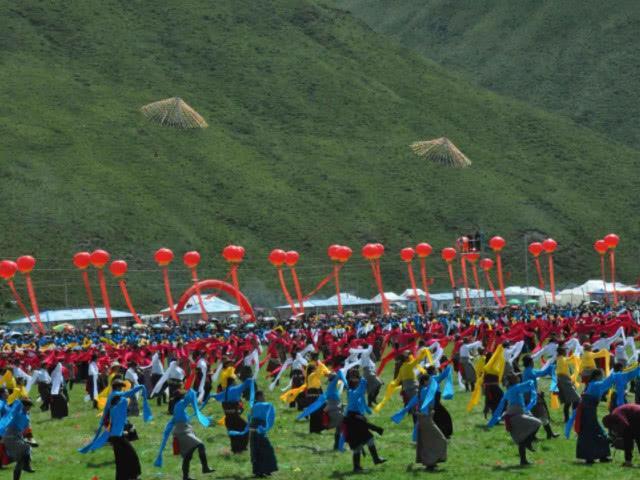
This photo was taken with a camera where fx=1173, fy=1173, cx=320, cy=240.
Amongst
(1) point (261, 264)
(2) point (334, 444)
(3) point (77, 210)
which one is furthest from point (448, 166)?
(2) point (334, 444)

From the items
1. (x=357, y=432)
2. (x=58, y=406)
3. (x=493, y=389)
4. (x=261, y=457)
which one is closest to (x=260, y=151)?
(x=58, y=406)

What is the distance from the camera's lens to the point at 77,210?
276 ft

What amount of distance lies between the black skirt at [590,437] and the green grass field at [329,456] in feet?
0.71

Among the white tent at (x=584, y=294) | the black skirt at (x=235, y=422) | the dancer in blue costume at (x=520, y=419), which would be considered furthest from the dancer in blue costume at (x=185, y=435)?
the white tent at (x=584, y=294)

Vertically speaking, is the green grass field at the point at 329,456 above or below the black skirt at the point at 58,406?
below

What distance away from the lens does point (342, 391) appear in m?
26.2

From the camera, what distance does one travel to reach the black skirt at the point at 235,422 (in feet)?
66.3

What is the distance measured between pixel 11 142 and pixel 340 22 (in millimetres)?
59405

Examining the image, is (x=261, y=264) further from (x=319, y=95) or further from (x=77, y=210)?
(x=319, y=95)

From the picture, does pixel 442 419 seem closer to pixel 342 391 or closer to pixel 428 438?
pixel 428 438

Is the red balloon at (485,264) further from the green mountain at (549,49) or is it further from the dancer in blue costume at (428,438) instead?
the green mountain at (549,49)

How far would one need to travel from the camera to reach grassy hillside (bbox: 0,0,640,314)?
8550 centimetres

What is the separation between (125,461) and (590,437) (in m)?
7.10

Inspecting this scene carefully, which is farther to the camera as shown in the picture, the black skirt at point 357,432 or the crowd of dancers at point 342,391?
the black skirt at point 357,432
